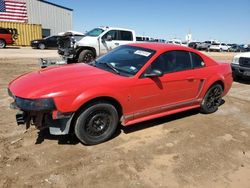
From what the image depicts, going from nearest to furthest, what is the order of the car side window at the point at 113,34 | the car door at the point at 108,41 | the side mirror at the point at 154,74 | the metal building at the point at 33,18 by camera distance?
1. the side mirror at the point at 154,74
2. the car door at the point at 108,41
3. the car side window at the point at 113,34
4. the metal building at the point at 33,18

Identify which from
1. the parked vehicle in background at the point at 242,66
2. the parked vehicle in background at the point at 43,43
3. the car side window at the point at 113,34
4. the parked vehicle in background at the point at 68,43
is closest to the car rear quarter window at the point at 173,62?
the parked vehicle in background at the point at 242,66

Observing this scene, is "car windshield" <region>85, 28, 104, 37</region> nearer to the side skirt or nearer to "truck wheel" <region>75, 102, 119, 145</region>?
the side skirt

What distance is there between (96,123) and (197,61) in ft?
8.74

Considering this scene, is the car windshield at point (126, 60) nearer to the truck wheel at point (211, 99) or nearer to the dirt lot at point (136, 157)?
the dirt lot at point (136, 157)

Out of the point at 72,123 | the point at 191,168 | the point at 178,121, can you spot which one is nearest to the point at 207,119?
the point at 178,121

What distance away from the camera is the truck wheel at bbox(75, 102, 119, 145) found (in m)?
4.16

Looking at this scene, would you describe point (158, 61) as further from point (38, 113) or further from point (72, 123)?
point (38, 113)

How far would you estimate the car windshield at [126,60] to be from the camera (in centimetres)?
480

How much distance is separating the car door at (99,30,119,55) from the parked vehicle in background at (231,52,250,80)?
17.4 feet

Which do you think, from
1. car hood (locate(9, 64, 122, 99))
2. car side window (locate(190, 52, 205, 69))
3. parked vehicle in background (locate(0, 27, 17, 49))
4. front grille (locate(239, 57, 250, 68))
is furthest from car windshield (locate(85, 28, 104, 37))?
parked vehicle in background (locate(0, 27, 17, 49))

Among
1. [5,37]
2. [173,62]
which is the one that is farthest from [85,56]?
[5,37]

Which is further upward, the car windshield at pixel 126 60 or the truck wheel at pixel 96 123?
the car windshield at pixel 126 60

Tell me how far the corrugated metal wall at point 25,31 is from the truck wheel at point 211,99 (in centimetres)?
3043

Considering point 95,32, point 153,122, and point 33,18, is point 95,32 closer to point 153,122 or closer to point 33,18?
point 153,122
